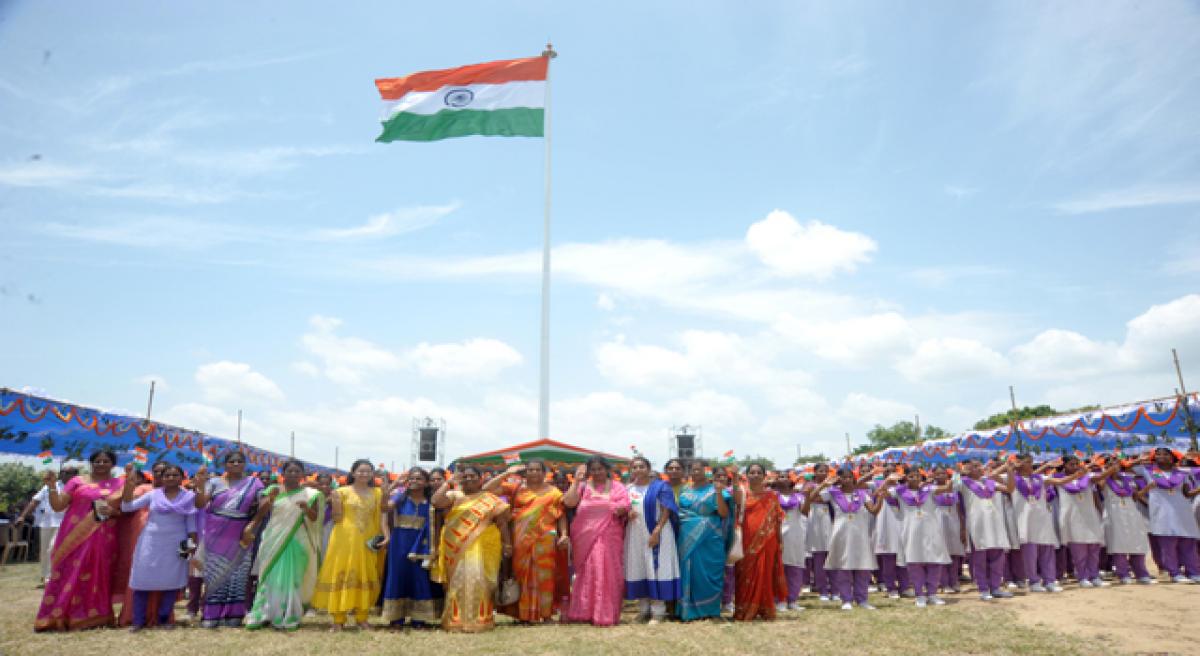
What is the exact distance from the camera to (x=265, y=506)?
6.95 m

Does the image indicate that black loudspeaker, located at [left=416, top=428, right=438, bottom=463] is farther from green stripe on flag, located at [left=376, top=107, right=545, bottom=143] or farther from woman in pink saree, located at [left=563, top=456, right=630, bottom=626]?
woman in pink saree, located at [left=563, top=456, right=630, bottom=626]

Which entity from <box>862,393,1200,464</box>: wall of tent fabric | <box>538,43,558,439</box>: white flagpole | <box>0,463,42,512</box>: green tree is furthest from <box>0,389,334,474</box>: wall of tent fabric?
<box>862,393,1200,464</box>: wall of tent fabric

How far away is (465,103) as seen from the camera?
1609cm

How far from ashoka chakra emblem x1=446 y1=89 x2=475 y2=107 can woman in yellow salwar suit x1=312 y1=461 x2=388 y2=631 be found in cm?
1129

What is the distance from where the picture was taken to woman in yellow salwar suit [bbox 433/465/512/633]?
6.49 metres

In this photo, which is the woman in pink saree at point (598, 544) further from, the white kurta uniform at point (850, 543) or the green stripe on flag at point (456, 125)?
the green stripe on flag at point (456, 125)

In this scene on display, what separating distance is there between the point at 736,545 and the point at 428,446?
78.2ft

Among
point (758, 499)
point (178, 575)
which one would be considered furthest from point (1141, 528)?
point (178, 575)

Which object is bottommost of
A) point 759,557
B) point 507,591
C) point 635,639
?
point 635,639

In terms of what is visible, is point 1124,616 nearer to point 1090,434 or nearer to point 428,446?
point 1090,434

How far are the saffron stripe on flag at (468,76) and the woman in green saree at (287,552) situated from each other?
1169cm

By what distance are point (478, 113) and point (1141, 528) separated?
14622 mm

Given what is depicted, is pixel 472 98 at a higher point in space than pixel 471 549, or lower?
higher

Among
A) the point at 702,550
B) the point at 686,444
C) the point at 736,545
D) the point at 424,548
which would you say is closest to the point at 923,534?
the point at 736,545
